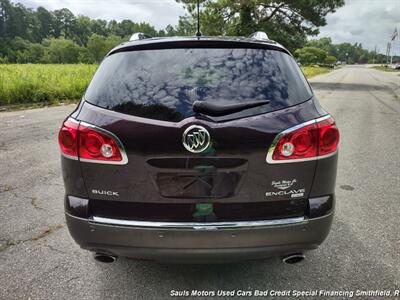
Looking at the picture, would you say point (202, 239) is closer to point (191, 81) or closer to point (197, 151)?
point (197, 151)

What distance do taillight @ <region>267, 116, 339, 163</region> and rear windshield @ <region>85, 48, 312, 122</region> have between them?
18 cm

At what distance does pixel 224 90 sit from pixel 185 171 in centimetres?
55

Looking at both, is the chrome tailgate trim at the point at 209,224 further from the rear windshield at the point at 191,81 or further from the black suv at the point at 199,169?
the rear windshield at the point at 191,81

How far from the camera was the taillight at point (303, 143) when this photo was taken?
6.60 feet

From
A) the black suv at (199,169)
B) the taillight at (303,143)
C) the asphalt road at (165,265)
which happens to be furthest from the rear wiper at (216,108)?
the asphalt road at (165,265)

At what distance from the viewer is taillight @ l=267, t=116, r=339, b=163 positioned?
201cm

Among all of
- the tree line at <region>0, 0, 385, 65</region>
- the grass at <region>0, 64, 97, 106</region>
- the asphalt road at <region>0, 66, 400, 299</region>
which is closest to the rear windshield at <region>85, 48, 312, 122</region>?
the asphalt road at <region>0, 66, 400, 299</region>

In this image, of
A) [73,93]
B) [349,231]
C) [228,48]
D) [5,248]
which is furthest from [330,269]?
[73,93]

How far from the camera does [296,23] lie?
2914 centimetres

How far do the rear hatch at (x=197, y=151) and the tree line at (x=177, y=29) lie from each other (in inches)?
1084

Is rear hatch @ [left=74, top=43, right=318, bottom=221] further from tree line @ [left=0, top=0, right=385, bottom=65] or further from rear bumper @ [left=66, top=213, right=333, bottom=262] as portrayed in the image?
tree line @ [left=0, top=0, right=385, bottom=65]

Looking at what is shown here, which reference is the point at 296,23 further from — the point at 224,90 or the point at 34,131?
the point at 224,90

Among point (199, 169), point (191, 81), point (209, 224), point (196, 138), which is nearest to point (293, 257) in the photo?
point (209, 224)

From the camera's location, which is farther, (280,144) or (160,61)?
(160,61)
